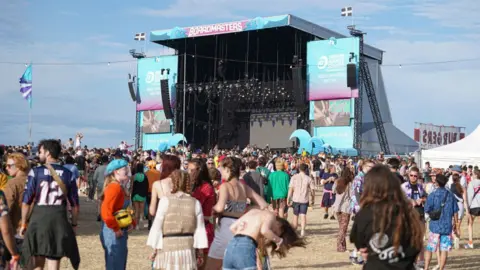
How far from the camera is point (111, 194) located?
721 cm

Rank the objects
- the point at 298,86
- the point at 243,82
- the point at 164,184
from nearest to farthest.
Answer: the point at 164,184 < the point at 298,86 < the point at 243,82

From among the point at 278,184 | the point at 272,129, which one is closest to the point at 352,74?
the point at 272,129

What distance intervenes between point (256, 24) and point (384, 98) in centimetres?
1075

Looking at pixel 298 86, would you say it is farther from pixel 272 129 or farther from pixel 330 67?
pixel 272 129

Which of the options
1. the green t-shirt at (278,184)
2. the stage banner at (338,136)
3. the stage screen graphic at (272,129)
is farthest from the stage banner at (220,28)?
the green t-shirt at (278,184)

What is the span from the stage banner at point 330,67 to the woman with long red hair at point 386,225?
103ft

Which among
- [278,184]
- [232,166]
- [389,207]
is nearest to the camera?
[389,207]

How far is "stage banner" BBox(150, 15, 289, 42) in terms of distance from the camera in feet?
123

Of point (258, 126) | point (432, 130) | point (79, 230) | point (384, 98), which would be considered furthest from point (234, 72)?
point (79, 230)

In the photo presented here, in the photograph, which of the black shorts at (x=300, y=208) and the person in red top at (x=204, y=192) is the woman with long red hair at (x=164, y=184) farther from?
the black shorts at (x=300, y=208)

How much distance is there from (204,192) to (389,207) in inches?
138

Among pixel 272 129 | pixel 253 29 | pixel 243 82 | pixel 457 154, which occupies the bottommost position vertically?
pixel 457 154

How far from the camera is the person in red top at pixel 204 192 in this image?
314 inches

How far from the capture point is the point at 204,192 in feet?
26.4
